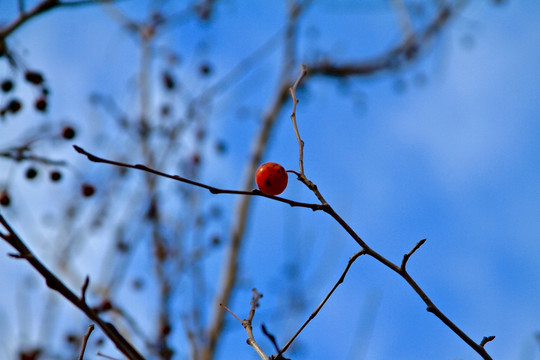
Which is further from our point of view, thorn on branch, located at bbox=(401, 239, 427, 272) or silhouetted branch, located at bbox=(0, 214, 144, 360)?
thorn on branch, located at bbox=(401, 239, 427, 272)

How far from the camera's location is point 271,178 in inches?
60.3

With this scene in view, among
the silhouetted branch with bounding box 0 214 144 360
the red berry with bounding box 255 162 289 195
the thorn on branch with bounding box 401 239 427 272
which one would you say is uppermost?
the red berry with bounding box 255 162 289 195

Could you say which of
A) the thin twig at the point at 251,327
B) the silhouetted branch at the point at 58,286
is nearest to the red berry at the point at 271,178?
the thin twig at the point at 251,327

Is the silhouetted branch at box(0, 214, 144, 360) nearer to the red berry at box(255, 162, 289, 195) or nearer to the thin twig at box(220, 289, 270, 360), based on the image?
the thin twig at box(220, 289, 270, 360)

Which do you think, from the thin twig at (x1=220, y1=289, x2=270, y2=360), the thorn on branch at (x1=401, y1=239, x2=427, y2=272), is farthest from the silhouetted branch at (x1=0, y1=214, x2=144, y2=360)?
the thorn on branch at (x1=401, y1=239, x2=427, y2=272)

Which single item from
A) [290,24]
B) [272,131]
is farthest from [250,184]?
[290,24]

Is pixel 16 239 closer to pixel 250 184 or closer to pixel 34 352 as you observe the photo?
pixel 34 352

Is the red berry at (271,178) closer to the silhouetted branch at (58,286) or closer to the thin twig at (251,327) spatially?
the thin twig at (251,327)

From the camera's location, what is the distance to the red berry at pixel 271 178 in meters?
1.53

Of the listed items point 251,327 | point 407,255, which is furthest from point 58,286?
point 407,255

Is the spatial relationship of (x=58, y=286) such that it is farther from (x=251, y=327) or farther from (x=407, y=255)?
(x=407, y=255)

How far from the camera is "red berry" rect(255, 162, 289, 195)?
60.3 inches

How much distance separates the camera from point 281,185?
5.10 feet

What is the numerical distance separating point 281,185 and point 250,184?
4129mm
